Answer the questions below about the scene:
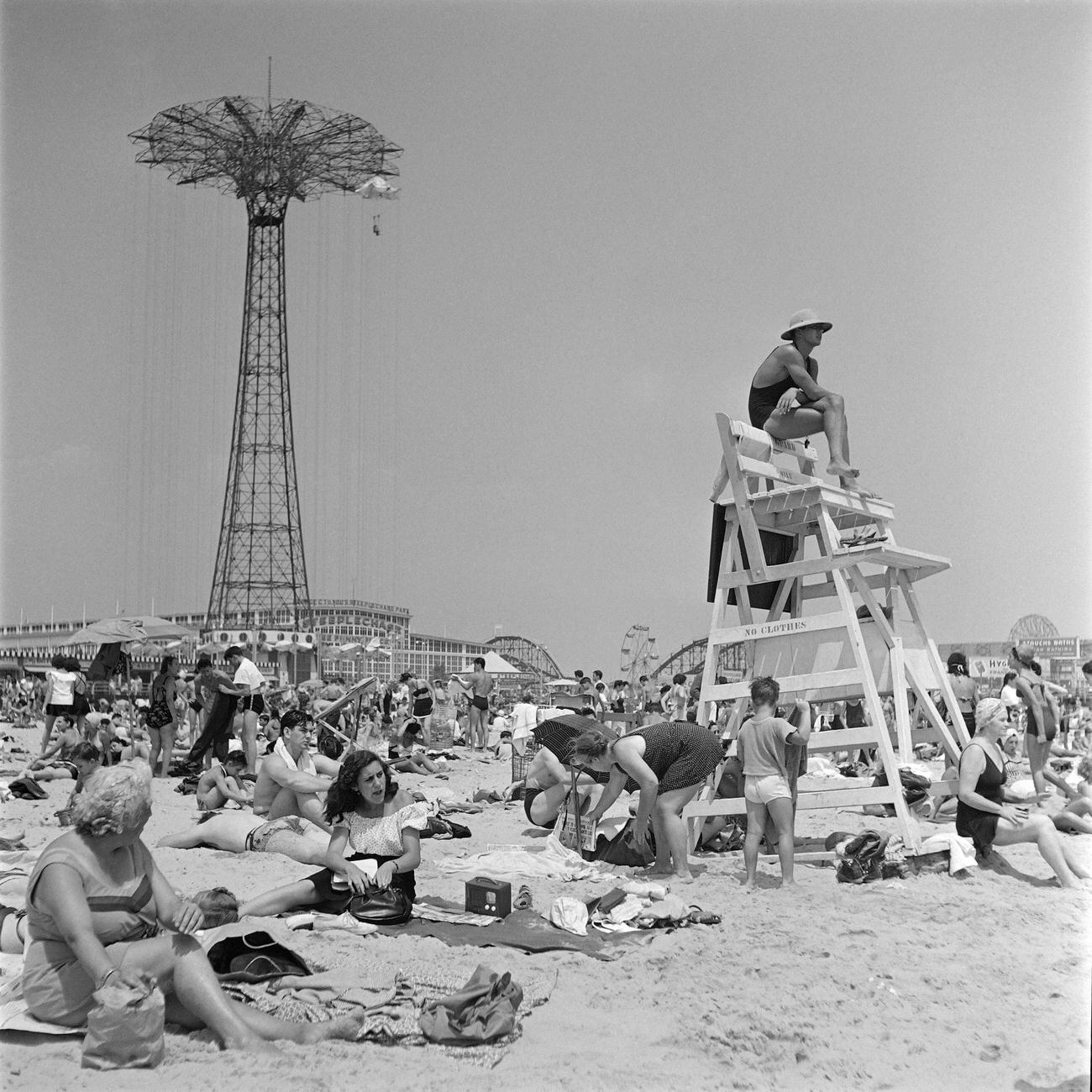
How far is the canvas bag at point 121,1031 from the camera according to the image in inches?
132

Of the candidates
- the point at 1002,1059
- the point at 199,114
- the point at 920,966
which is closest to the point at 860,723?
the point at 920,966

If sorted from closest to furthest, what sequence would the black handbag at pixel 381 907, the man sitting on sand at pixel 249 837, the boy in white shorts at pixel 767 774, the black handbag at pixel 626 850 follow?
1. the black handbag at pixel 381 907
2. the boy in white shorts at pixel 767 774
3. the man sitting on sand at pixel 249 837
4. the black handbag at pixel 626 850

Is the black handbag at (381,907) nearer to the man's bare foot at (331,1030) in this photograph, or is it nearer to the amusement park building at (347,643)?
the man's bare foot at (331,1030)

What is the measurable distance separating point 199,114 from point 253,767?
28782 mm

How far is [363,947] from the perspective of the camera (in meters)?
4.85

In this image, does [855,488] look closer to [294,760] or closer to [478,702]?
[294,760]

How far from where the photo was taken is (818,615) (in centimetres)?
738

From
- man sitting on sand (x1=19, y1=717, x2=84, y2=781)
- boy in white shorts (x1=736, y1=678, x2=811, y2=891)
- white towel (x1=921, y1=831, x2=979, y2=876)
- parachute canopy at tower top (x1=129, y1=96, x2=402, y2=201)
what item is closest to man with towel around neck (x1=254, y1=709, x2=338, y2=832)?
boy in white shorts (x1=736, y1=678, x2=811, y2=891)

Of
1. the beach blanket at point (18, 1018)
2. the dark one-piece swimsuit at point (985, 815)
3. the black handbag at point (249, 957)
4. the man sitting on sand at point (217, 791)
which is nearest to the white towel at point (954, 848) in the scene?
the dark one-piece swimsuit at point (985, 815)

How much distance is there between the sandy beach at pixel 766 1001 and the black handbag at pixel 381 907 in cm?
22

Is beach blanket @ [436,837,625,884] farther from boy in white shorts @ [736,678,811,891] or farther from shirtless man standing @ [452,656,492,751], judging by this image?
shirtless man standing @ [452,656,492,751]

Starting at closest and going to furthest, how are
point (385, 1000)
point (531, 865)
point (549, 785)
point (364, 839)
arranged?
point (385, 1000) → point (364, 839) → point (531, 865) → point (549, 785)

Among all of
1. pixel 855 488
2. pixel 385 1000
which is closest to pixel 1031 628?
pixel 855 488

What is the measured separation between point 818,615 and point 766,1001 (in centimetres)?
356
